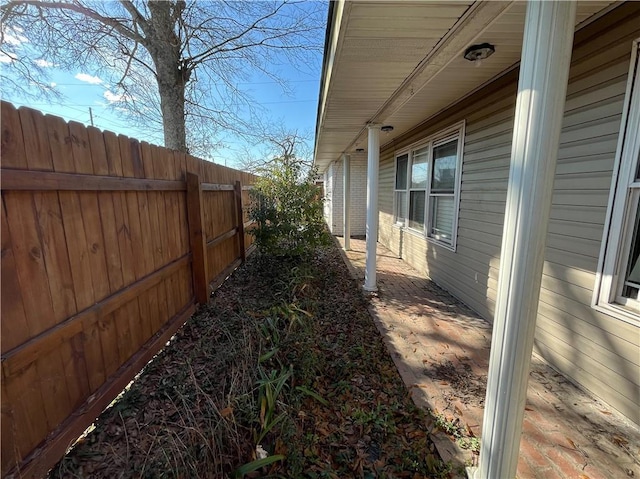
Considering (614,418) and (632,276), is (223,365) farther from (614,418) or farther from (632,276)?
(632,276)

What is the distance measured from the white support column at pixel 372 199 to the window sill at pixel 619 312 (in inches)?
106

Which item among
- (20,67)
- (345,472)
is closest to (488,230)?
Result: (345,472)

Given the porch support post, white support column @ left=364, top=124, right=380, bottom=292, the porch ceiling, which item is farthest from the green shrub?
the porch support post

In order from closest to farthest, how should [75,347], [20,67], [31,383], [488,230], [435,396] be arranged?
1. [31,383]
2. [75,347]
3. [435,396]
4. [488,230]
5. [20,67]

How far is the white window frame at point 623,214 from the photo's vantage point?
1957mm

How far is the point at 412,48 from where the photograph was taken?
233 cm

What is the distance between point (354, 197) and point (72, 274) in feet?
29.4

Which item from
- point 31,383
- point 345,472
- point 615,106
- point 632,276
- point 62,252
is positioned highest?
point 615,106

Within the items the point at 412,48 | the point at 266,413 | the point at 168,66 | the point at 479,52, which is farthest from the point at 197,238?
the point at 168,66

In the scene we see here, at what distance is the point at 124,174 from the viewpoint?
7.76 feet

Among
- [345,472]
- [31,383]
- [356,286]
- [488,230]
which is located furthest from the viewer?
[356,286]

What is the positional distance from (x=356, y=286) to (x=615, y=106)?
143 inches

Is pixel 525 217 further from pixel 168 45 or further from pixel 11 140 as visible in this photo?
pixel 168 45

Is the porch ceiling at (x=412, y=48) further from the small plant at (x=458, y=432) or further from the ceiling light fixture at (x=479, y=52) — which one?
the small plant at (x=458, y=432)
